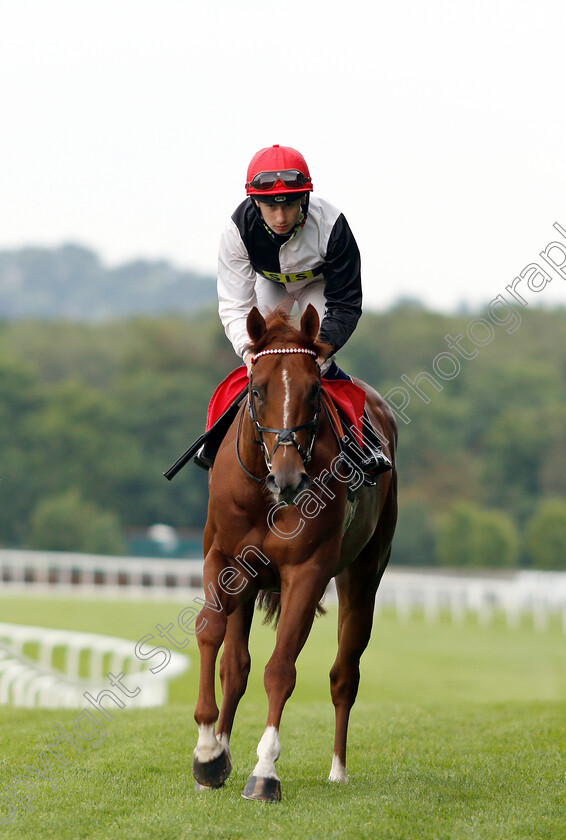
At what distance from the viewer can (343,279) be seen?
6.70 metres

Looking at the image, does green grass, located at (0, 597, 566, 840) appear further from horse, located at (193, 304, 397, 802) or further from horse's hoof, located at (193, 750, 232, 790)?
horse, located at (193, 304, 397, 802)

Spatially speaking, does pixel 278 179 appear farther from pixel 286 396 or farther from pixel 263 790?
pixel 263 790

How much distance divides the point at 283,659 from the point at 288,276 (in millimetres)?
2181

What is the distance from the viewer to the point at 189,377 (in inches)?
2908

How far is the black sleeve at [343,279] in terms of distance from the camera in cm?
659

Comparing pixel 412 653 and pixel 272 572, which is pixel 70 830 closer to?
pixel 272 572

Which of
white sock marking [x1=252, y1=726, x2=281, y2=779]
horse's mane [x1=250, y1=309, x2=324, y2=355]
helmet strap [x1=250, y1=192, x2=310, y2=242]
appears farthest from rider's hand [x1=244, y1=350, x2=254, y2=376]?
white sock marking [x1=252, y1=726, x2=281, y2=779]

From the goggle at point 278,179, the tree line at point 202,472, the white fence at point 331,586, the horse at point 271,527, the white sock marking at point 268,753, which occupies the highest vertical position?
the goggle at point 278,179

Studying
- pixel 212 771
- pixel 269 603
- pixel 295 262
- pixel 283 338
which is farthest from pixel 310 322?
pixel 212 771

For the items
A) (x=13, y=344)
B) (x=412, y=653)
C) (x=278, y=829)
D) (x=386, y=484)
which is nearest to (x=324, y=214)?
(x=386, y=484)

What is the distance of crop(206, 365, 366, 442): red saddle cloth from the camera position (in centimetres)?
663

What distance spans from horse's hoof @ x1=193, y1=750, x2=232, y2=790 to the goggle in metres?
2.86

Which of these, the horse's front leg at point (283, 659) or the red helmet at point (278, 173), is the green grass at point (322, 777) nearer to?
the horse's front leg at point (283, 659)

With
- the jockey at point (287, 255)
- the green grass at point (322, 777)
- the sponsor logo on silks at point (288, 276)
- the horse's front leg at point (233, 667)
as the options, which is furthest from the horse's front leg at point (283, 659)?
the sponsor logo on silks at point (288, 276)
